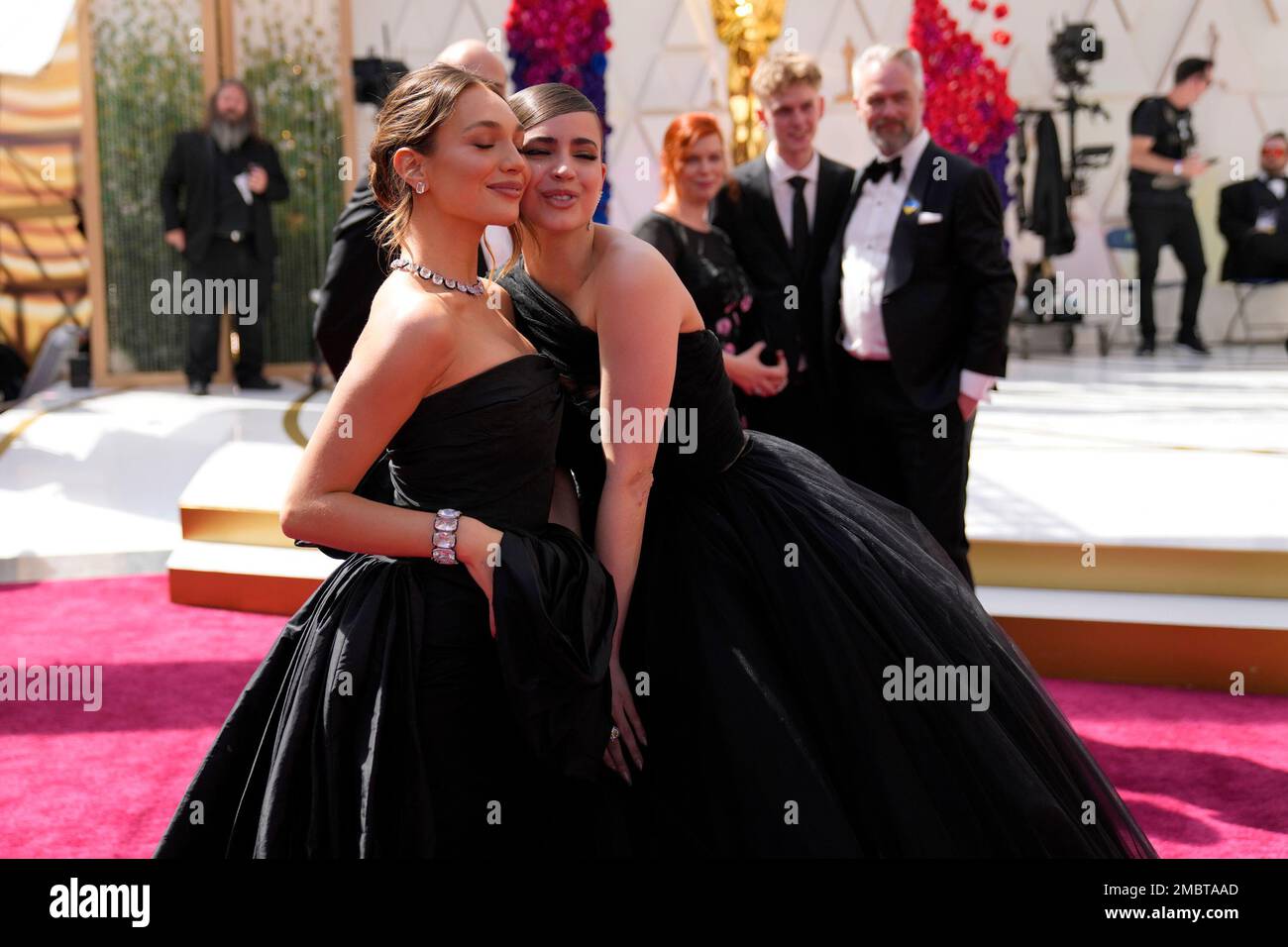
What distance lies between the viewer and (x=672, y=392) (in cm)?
181

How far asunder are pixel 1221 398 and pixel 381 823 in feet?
18.8

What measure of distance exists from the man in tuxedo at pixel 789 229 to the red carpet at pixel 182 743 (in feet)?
3.21

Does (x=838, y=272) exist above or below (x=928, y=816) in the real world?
above

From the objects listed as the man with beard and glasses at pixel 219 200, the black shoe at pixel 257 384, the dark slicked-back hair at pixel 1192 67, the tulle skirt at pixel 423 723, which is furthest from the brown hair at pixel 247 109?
the tulle skirt at pixel 423 723

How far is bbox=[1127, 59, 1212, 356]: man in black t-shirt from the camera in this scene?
830 cm

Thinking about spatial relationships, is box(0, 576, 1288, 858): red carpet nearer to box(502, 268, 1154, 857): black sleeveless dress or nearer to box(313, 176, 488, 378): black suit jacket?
box(502, 268, 1154, 857): black sleeveless dress

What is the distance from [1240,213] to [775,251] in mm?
6630

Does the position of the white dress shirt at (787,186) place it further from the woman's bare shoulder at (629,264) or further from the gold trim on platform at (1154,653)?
the woman's bare shoulder at (629,264)

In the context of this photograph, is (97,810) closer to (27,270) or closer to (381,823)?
(381,823)

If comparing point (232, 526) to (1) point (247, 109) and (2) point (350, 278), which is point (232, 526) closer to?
(2) point (350, 278)

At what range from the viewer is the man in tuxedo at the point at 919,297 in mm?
2932

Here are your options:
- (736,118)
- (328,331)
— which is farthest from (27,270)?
(328,331)

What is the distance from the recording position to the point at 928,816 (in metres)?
1.71

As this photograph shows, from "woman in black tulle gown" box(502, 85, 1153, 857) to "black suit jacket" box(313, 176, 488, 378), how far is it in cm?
99
